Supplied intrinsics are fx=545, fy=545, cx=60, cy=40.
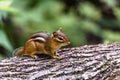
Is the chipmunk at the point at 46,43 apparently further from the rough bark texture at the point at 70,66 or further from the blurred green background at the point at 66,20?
the blurred green background at the point at 66,20

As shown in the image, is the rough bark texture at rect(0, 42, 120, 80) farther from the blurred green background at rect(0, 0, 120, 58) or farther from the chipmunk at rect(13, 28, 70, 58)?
the blurred green background at rect(0, 0, 120, 58)

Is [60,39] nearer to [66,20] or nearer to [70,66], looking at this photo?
[70,66]

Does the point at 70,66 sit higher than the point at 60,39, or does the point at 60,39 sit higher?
the point at 60,39

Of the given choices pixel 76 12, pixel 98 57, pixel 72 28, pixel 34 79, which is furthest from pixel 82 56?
pixel 76 12

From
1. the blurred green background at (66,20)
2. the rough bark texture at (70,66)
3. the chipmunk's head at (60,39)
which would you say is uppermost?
the blurred green background at (66,20)

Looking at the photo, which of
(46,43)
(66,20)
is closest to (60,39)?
(46,43)

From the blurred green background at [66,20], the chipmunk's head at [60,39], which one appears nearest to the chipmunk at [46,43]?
the chipmunk's head at [60,39]
